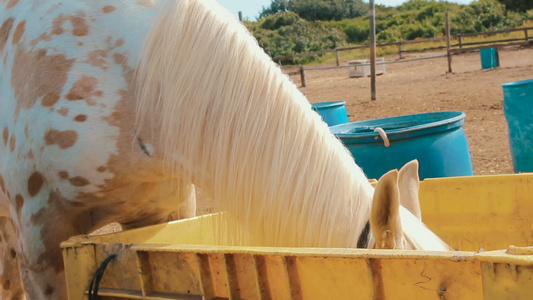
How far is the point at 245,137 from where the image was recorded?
1.84 meters

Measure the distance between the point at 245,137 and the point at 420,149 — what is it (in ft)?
5.38

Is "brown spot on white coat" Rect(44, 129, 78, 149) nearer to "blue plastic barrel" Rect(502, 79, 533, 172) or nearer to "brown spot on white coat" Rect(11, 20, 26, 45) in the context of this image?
"brown spot on white coat" Rect(11, 20, 26, 45)

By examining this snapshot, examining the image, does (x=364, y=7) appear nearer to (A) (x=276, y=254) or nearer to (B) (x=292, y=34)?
(B) (x=292, y=34)

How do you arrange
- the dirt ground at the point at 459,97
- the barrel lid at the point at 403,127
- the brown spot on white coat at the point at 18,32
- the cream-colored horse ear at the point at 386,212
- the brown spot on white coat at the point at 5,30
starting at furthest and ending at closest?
the dirt ground at the point at 459,97, the barrel lid at the point at 403,127, the brown spot on white coat at the point at 5,30, the brown spot on white coat at the point at 18,32, the cream-colored horse ear at the point at 386,212

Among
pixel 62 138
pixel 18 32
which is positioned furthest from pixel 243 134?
pixel 18 32

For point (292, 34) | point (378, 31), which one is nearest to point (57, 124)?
point (292, 34)

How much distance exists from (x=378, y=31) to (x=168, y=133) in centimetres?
3671

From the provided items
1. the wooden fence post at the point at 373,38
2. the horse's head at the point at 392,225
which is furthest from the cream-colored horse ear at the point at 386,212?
the wooden fence post at the point at 373,38

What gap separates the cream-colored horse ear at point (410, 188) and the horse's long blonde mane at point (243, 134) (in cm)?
27

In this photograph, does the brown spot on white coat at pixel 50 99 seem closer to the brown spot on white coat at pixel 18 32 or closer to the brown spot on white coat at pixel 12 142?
the brown spot on white coat at pixel 12 142

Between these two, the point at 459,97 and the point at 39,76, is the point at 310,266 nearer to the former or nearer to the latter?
the point at 39,76

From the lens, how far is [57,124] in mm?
2074

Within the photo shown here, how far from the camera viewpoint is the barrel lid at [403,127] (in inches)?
125

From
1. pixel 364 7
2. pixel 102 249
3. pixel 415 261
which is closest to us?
pixel 415 261
